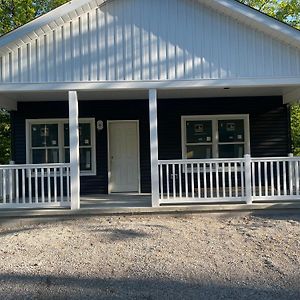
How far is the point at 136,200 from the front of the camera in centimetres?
1066

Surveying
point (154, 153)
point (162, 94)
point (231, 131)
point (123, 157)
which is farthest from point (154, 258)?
point (231, 131)

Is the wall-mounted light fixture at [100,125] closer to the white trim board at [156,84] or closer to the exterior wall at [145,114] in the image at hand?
the exterior wall at [145,114]

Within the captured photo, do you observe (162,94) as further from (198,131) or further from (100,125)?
(100,125)

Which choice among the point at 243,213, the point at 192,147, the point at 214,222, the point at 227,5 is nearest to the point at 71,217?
the point at 214,222

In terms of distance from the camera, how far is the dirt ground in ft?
17.7

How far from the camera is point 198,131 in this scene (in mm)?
12578

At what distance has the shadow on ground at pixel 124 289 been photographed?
5.20m

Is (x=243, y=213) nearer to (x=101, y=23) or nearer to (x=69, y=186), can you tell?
(x=69, y=186)

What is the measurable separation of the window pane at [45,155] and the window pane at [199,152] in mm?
3780

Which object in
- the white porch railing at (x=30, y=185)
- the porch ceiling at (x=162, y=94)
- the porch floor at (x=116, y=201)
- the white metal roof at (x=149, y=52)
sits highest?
the white metal roof at (x=149, y=52)

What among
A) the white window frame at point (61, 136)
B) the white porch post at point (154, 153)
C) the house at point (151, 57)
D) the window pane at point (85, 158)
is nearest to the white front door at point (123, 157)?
the white window frame at point (61, 136)

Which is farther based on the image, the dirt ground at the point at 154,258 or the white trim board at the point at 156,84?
the white trim board at the point at 156,84

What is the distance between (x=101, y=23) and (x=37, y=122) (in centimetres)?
426

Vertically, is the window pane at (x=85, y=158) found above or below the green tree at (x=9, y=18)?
below
